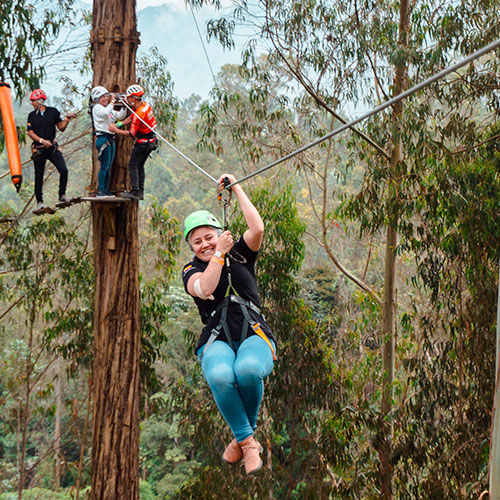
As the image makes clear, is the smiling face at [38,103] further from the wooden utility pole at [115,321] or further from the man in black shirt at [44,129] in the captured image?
the wooden utility pole at [115,321]

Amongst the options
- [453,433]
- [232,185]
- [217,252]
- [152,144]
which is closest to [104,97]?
[152,144]

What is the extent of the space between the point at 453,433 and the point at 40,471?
10.9m

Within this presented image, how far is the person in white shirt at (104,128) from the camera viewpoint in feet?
13.4

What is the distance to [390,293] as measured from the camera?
7191 mm

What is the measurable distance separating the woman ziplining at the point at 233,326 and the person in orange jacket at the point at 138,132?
4.04 ft

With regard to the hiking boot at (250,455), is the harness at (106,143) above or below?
above

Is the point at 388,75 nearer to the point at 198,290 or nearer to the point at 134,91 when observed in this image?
the point at 134,91

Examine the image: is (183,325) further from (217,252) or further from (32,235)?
(217,252)

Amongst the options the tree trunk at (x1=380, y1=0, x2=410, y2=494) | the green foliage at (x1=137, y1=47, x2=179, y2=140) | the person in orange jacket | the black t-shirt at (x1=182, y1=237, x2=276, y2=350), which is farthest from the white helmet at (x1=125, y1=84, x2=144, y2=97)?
the green foliage at (x1=137, y1=47, x2=179, y2=140)

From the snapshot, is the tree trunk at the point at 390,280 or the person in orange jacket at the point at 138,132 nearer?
the person in orange jacket at the point at 138,132

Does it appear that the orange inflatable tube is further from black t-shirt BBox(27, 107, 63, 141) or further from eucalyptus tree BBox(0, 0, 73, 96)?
eucalyptus tree BBox(0, 0, 73, 96)

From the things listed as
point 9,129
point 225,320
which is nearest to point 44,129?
point 9,129

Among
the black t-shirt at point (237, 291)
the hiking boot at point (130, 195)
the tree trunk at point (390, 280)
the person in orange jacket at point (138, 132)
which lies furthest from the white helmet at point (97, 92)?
the tree trunk at point (390, 280)

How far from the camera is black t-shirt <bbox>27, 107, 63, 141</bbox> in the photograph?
4230mm
